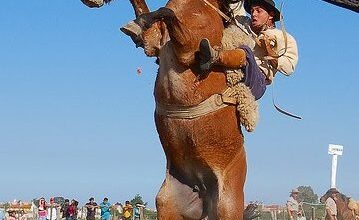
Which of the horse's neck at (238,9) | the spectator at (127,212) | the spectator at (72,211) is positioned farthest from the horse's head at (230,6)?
the spectator at (72,211)

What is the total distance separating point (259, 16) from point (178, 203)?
5.84 ft

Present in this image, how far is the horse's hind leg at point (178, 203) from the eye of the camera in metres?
6.34

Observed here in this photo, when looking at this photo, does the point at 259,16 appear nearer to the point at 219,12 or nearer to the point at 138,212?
the point at 219,12

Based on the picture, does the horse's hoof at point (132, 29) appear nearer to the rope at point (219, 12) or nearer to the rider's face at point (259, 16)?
the rope at point (219, 12)

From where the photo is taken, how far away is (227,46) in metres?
6.17

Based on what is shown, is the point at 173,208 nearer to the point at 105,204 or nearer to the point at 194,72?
the point at 194,72

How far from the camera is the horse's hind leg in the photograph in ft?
20.8

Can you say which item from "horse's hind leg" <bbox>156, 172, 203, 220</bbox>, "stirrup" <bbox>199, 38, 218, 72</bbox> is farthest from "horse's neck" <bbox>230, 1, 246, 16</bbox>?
"horse's hind leg" <bbox>156, 172, 203, 220</bbox>

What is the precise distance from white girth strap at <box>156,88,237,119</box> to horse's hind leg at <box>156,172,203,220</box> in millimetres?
665

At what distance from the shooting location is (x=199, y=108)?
19.6ft

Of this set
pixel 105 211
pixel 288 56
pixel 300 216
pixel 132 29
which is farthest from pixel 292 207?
pixel 132 29

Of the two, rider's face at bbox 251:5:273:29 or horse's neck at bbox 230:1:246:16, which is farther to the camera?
rider's face at bbox 251:5:273:29

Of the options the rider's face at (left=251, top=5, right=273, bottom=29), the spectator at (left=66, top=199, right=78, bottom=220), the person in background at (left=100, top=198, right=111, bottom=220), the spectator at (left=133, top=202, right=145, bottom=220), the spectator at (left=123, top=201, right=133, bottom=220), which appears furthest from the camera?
the spectator at (left=66, top=199, right=78, bottom=220)

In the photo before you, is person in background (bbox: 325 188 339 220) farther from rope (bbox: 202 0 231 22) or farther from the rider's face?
rope (bbox: 202 0 231 22)
